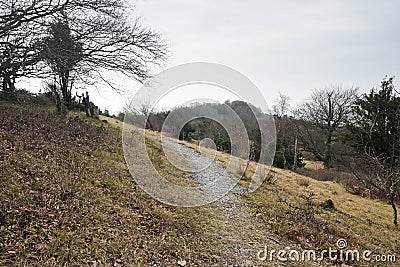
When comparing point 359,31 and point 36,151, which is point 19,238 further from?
point 359,31

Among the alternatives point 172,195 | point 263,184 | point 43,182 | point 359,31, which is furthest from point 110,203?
point 359,31

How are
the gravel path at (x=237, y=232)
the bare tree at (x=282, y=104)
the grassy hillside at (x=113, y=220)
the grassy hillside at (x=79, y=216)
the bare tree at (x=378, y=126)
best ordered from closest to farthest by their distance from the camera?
the grassy hillside at (x=79, y=216), the grassy hillside at (x=113, y=220), the gravel path at (x=237, y=232), the bare tree at (x=378, y=126), the bare tree at (x=282, y=104)

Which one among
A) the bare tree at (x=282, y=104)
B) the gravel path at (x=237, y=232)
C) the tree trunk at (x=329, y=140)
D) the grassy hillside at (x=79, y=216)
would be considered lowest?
the gravel path at (x=237, y=232)

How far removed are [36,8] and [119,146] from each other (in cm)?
490

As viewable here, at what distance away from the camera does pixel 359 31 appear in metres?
11.7

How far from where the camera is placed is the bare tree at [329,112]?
2598cm

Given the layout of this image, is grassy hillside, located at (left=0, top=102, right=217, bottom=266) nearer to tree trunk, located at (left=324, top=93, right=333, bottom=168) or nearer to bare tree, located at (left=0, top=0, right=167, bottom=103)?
bare tree, located at (left=0, top=0, right=167, bottom=103)

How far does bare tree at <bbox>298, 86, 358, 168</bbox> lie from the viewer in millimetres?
25984

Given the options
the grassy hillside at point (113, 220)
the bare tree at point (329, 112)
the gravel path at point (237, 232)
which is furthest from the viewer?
the bare tree at point (329, 112)

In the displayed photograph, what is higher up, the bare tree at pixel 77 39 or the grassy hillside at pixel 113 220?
the bare tree at pixel 77 39

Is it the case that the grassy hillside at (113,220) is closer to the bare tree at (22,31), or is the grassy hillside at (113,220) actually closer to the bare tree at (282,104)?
the bare tree at (22,31)

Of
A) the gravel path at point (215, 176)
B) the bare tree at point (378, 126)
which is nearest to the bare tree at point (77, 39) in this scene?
the gravel path at point (215, 176)

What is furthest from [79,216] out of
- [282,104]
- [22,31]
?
[282,104]

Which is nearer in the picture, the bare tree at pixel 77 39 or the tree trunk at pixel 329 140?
the bare tree at pixel 77 39
